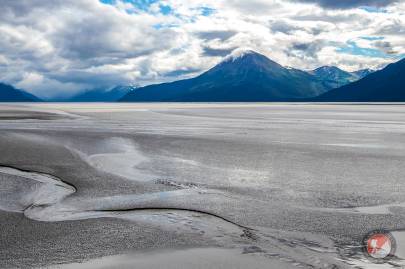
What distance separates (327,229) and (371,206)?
2.96 metres

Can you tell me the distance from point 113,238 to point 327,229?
491 cm

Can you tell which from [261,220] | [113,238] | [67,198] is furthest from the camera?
[67,198]

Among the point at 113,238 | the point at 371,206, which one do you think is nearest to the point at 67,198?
the point at 113,238

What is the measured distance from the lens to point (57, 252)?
838cm

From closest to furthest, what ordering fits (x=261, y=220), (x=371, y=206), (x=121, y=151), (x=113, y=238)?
(x=113, y=238)
(x=261, y=220)
(x=371, y=206)
(x=121, y=151)

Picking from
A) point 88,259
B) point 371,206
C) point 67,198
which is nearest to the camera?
point 88,259

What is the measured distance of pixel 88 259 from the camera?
26.3ft

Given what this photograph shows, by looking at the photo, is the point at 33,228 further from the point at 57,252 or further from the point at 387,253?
the point at 387,253

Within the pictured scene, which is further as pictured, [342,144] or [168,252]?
[342,144]

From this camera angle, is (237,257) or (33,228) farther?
(33,228)

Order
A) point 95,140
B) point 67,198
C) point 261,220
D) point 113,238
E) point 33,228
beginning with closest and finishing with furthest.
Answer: point 113,238 → point 33,228 → point 261,220 → point 67,198 → point 95,140

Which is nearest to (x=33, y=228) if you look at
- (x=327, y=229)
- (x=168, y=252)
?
(x=168, y=252)

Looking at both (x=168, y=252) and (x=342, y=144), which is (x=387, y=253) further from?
(x=342, y=144)

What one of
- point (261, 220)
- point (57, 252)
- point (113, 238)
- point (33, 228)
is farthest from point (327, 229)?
point (33, 228)
